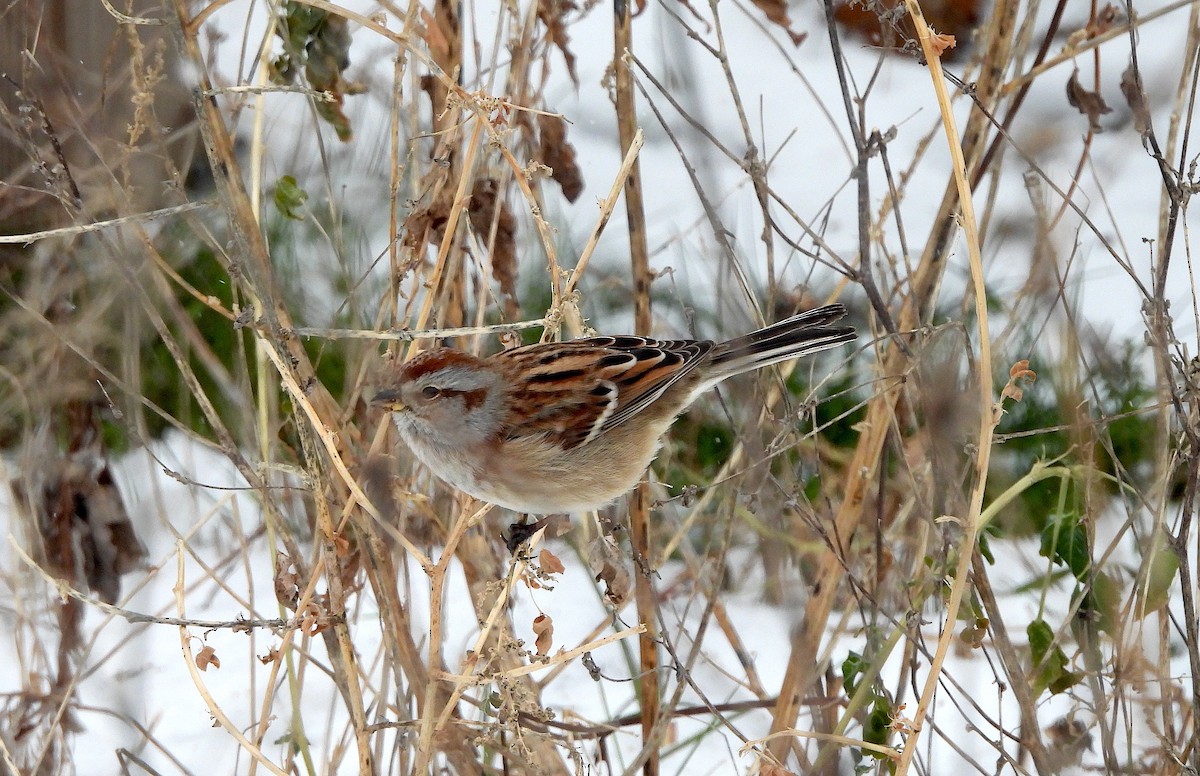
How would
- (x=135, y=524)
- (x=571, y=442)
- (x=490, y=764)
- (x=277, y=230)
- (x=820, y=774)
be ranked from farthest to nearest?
1. (x=277, y=230)
2. (x=135, y=524)
3. (x=571, y=442)
4. (x=490, y=764)
5. (x=820, y=774)

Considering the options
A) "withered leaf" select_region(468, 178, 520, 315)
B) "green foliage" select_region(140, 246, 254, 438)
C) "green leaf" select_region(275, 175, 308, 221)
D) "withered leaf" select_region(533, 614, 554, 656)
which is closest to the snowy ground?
"green foliage" select_region(140, 246, 254, 438)

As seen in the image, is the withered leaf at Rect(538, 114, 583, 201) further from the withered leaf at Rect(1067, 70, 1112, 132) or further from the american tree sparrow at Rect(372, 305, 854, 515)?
the withered leaf at Rect(1067, 70, 1112, 132)

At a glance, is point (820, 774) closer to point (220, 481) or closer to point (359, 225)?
point (359, 225)

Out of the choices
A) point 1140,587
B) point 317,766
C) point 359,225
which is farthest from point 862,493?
point 317,766

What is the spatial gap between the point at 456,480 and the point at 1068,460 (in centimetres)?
203

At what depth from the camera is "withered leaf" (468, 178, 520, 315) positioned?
2961 millimetres

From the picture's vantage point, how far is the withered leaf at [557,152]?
10.1 ft

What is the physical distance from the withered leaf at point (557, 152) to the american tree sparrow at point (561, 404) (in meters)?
0.44

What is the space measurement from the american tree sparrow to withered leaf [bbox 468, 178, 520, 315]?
0.20 m

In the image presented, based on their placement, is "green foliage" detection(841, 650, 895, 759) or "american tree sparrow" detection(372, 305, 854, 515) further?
"american tree sparrow" detection(372, 305, 854, 515)

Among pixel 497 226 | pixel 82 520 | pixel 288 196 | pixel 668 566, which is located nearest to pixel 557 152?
pixel 497 226

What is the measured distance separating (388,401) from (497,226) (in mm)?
561

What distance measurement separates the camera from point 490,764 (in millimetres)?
2842

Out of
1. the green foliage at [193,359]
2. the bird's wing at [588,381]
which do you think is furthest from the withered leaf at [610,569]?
the green foliage at [193,359]
